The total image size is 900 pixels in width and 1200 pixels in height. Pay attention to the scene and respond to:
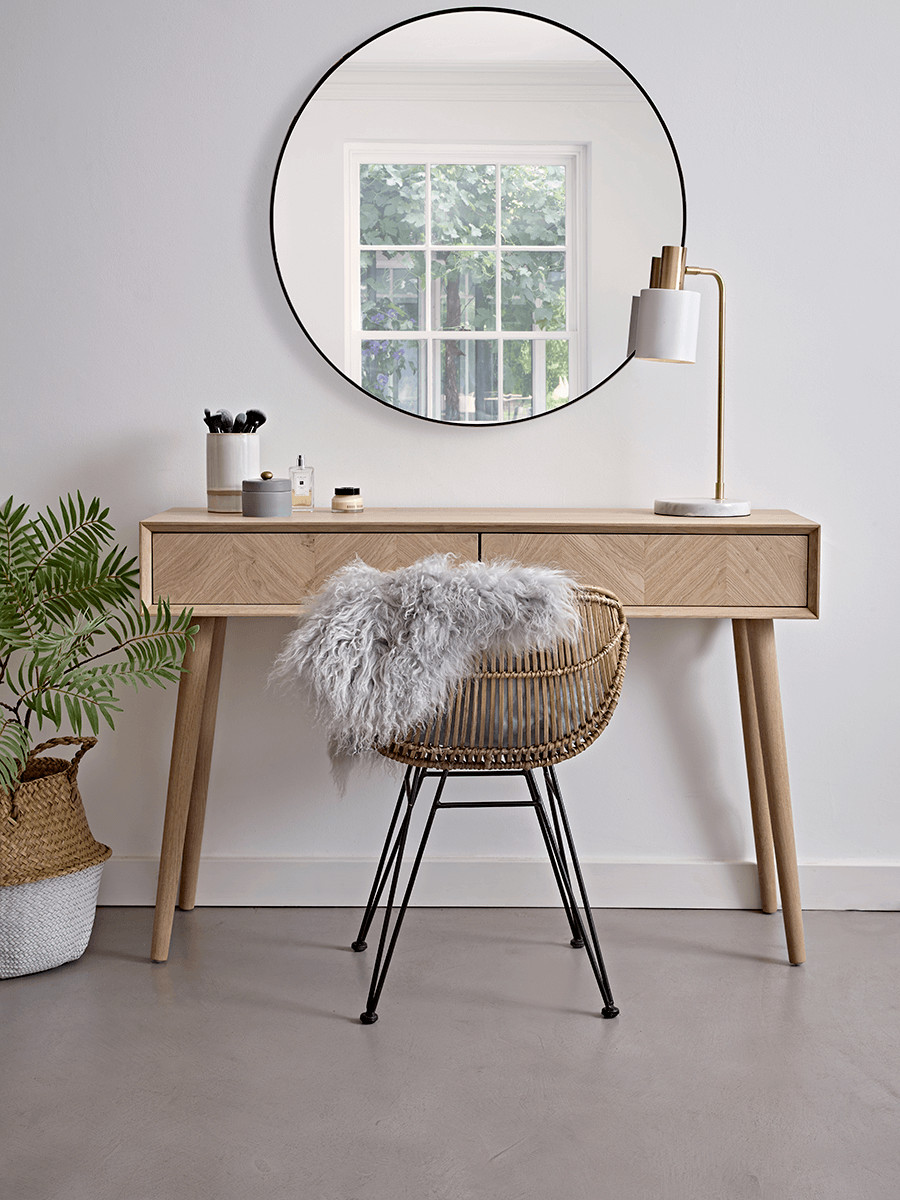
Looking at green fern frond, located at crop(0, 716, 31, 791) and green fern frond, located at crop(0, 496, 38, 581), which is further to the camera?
green fern frond, located at crop(0, 496, 38, 581)

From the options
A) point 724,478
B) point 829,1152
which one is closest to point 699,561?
point 724,478

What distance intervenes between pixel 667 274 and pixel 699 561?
586mm

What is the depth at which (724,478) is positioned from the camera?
A: 8.00 feet

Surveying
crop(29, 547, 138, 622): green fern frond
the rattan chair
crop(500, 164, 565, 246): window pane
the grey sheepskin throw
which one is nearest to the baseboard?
the rattan chair

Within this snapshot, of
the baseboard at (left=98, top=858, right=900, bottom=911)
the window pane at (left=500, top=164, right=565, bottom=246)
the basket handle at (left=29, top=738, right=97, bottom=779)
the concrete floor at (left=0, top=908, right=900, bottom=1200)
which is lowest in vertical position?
the concrete floor at (left=0, top=908, right=900, bottom=1200)

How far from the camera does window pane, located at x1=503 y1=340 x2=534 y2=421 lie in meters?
2.40

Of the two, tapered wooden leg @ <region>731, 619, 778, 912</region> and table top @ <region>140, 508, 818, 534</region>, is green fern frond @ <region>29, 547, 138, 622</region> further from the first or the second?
tapered wooden leg @ <region>731, 619, 778, 912</region>

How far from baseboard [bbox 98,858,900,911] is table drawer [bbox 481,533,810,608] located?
0.72 m

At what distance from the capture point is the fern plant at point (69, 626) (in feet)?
6.57

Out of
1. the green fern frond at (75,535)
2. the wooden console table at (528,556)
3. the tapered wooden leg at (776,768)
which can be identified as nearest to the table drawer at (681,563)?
the wooden console table at (528,556)

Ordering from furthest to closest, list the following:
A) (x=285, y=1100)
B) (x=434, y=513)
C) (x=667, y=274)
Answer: (x=434, y=513) → (x=667, y=274) → (x=285, y=1100)

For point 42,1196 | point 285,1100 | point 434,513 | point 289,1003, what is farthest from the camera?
point 434,513

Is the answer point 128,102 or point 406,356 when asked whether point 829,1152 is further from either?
point 128,102

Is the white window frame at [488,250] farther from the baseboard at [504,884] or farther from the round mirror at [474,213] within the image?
the baseboard at [504,884]
